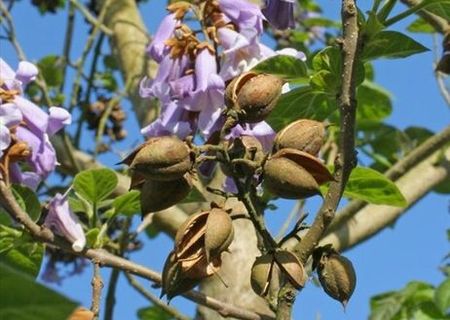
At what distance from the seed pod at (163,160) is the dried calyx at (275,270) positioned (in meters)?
0.13

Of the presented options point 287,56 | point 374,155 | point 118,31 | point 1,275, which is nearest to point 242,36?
point 287,56

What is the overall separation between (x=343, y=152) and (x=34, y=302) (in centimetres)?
60

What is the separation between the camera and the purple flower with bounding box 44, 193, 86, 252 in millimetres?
1683

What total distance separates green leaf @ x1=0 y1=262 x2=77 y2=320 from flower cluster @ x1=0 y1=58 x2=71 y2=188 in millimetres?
1058

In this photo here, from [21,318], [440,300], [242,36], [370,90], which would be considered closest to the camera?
[21,318]

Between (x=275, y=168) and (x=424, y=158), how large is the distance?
5.05 ft

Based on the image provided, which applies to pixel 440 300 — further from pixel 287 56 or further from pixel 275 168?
pixel 275 168

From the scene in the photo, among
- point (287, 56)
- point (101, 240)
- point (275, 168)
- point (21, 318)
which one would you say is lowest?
point (101, 240)

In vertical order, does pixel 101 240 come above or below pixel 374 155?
below

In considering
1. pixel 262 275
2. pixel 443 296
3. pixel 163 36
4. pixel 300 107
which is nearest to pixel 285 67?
pixel 300 107

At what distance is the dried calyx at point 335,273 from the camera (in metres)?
1.16

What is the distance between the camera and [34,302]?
1.74ft

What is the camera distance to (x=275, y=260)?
1107 mm

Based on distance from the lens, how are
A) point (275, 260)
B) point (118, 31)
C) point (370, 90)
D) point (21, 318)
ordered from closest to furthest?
point (21, 318)
point (275, 260)
point (370, 90)
point (118, 31)
